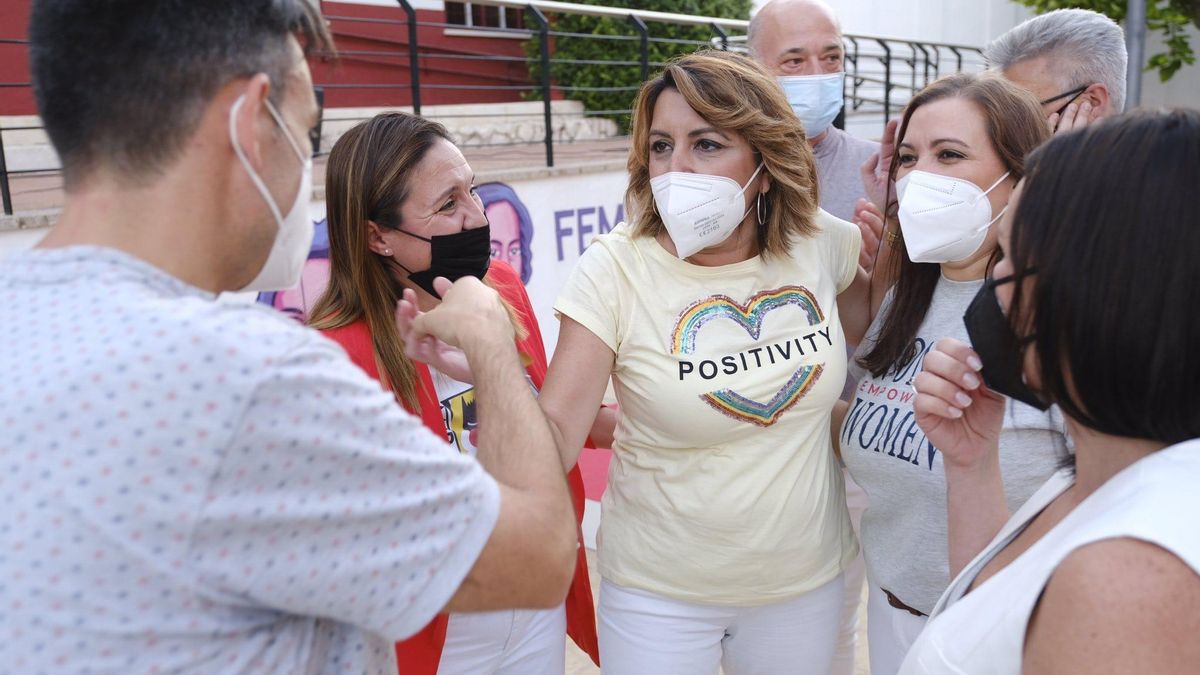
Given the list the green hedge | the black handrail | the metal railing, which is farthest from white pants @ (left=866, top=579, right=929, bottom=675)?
the green hedge

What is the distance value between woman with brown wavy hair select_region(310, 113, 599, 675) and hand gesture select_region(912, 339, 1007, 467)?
108cm

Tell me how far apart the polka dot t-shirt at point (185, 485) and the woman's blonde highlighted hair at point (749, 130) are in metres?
1.44

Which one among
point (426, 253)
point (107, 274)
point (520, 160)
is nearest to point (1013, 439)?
point (426, 253)

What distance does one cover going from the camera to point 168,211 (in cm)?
105

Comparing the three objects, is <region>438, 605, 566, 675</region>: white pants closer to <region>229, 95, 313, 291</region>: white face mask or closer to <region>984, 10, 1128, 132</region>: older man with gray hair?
<region>229, 95, 313, 291</region>: white face mask

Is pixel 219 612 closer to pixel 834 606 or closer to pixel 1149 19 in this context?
pixel 834 606

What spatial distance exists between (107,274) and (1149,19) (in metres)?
17.4

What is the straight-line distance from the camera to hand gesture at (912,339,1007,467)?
1.58 m

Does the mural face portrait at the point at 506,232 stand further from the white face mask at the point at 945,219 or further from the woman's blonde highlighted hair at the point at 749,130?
the white face mask at the point at 945,219

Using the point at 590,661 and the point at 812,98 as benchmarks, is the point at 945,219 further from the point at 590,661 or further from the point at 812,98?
the point at 590,661

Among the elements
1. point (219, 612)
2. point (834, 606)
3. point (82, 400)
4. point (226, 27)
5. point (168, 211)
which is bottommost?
point (834, 606)

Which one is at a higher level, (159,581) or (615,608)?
(159,581)

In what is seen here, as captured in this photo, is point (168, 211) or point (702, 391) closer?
point (168, 211)

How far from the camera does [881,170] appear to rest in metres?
2.90
